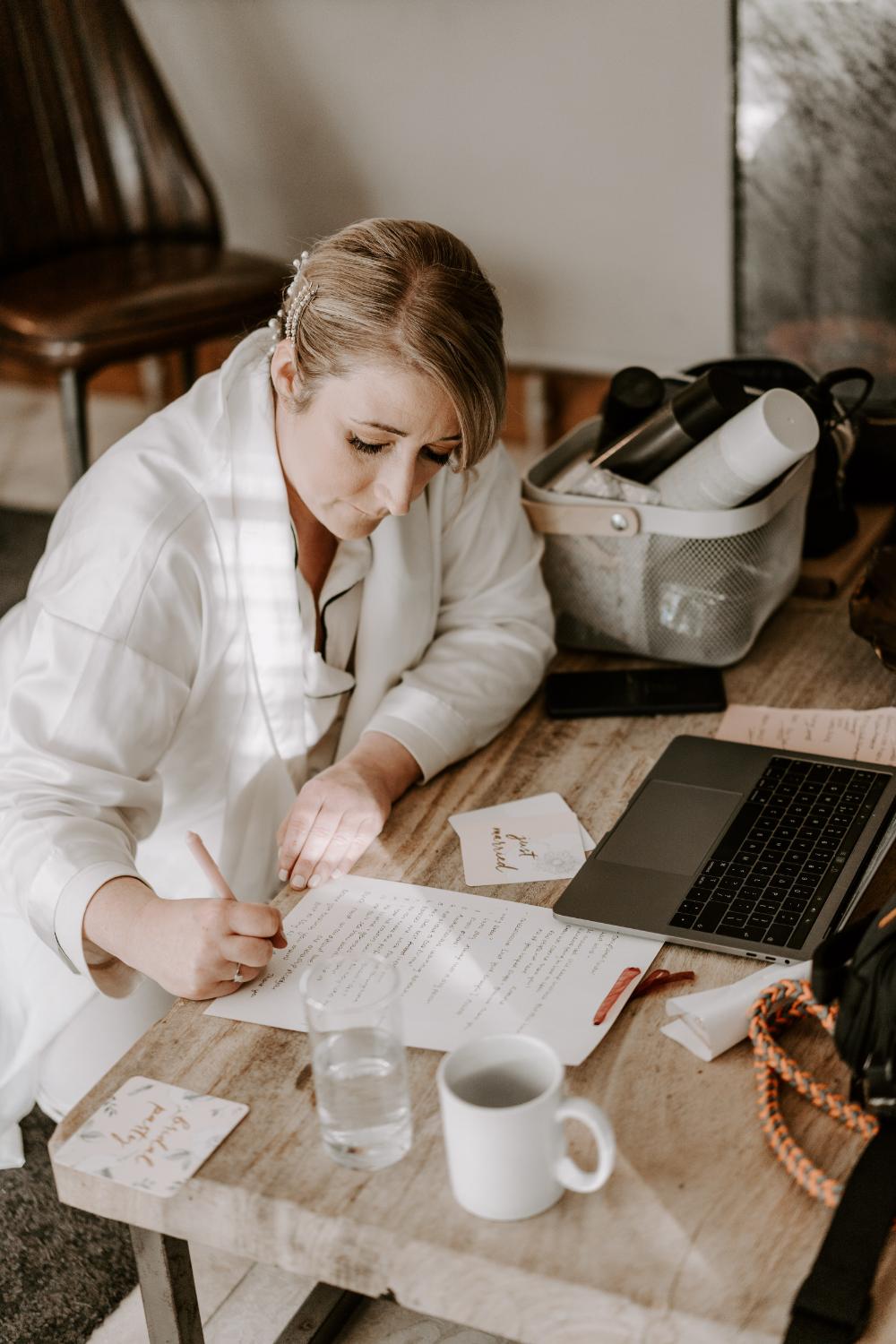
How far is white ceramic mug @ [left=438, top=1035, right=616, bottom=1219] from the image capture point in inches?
30.0

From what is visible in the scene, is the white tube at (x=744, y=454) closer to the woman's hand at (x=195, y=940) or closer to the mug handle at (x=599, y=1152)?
the woman's hand at (x=195, y=940)

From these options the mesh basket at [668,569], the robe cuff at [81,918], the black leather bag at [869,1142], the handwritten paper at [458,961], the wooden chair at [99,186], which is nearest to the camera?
the black leather bag at [869,1142]

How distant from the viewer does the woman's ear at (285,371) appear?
1.25 m

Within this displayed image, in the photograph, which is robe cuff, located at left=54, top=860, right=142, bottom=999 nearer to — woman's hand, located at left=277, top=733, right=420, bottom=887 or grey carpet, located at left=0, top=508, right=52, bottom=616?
woman's hand, located at left=277, top=733, right=420, bottom=887

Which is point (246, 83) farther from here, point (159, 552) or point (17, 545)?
point (159, 552)

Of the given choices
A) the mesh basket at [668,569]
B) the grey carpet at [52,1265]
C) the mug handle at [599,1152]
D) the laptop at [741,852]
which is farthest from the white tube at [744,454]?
the grey carpet at [52,1265]

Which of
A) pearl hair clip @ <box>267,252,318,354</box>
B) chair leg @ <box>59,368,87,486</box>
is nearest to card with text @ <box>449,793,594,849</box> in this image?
pearl hair clip @ <box>267,252,318,354</box>

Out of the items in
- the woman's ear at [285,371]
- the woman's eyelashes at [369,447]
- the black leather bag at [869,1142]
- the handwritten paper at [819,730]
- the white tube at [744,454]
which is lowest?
the handwritten paper at [819,730]

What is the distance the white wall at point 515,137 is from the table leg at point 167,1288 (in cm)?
237

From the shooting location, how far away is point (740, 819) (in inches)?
46.3

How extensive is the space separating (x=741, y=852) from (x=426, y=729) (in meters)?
0.34

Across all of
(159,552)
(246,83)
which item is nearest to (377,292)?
(159,552)

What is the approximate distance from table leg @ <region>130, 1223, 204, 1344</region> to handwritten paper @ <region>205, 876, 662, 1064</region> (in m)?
0.15

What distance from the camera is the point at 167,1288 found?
95 centimetres
